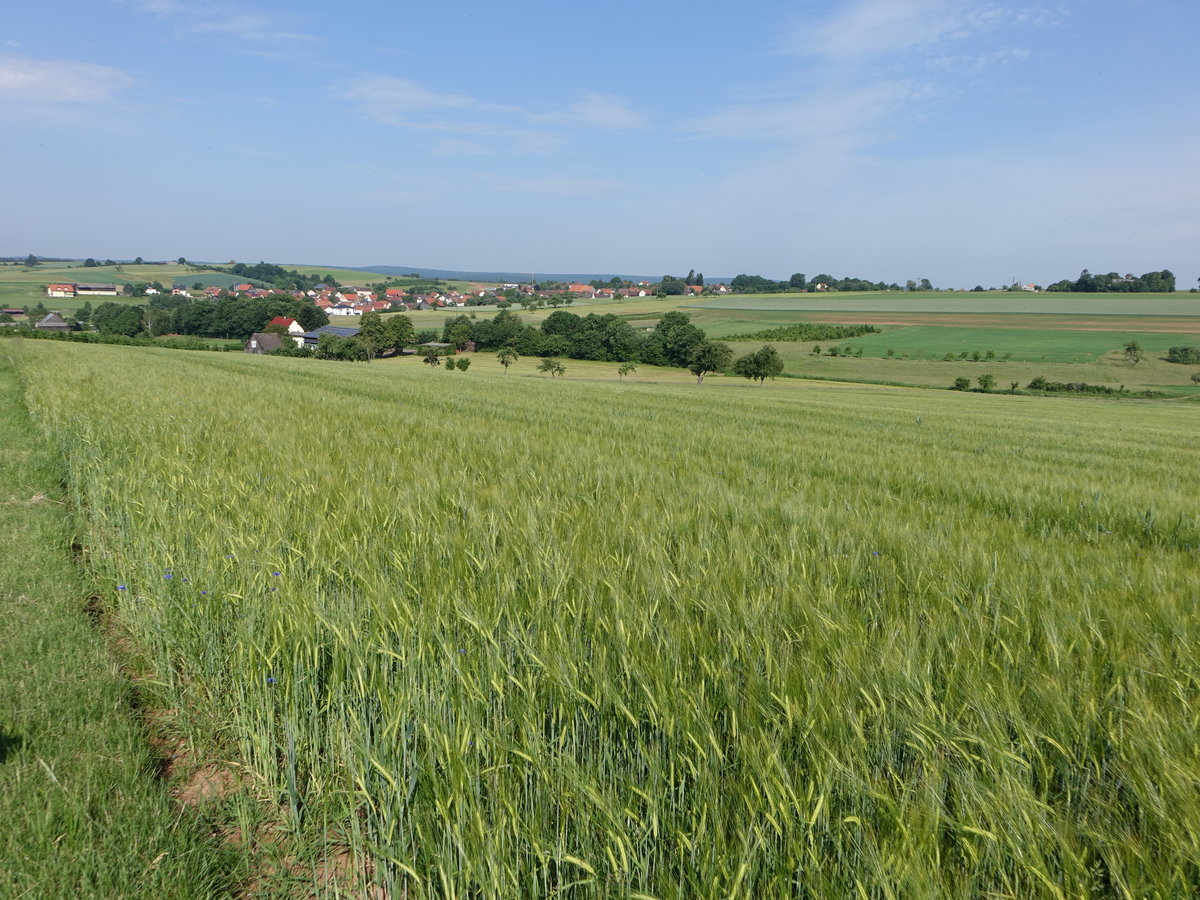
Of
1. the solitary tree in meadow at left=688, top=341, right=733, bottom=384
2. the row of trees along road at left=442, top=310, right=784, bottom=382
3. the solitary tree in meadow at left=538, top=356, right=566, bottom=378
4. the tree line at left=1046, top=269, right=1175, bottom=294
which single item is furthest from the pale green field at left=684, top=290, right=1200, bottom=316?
the solitary tree in meadow at left=538, top=356, right=566, bottom=378

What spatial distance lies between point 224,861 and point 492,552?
5.17 feet

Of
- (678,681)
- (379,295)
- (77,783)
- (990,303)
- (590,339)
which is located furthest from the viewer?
(379,295)

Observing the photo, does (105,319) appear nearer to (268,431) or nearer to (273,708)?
(268,431)

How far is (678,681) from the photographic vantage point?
192cm

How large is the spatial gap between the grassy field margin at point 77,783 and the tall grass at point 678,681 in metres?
0.24

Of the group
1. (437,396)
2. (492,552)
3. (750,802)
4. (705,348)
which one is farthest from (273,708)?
(705,348)

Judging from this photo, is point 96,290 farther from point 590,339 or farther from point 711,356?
point 711,356

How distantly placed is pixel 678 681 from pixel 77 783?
1.91m

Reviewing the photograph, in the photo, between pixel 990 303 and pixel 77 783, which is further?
pixel 990 303

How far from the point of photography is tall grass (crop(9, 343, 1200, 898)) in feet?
4.63

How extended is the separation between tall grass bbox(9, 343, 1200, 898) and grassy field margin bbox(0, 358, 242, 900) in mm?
236

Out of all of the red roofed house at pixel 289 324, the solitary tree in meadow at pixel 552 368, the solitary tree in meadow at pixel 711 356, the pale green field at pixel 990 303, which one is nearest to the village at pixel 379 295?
the red roofed house at pixel 289 324

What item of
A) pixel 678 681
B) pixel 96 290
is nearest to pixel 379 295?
pixel 96 290

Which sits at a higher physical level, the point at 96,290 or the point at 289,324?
the point at 96,290
